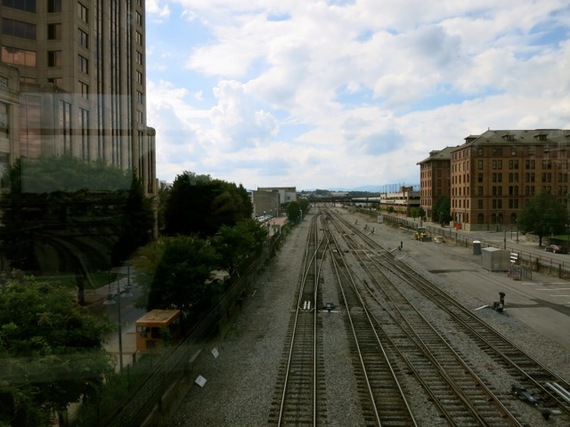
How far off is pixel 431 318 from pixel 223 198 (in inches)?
1040

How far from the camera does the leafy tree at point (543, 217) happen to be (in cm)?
4300

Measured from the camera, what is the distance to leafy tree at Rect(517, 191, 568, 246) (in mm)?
43000

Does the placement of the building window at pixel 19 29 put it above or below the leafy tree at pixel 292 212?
above

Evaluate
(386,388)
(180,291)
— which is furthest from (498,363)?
(180,291)

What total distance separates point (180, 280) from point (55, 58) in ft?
73.4

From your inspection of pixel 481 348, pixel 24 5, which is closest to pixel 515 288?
pixel 481 348

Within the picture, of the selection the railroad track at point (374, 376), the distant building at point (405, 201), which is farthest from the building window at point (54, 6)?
the distant building at point (405, 201)

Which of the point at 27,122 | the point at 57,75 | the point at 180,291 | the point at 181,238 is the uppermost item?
the point at 57,75

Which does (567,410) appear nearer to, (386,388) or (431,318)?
(386,388)

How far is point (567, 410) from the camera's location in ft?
35.6

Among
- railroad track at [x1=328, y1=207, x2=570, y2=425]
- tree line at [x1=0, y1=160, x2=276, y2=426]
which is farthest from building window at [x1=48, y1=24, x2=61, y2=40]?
railroad track at [x1=328, y1=207, x2=570, y2=425]

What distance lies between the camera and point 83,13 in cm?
3198

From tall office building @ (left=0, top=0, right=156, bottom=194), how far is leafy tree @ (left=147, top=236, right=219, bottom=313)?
8.52 metres

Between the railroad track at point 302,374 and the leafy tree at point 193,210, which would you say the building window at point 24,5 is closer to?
the leafy tree at point 193,210
